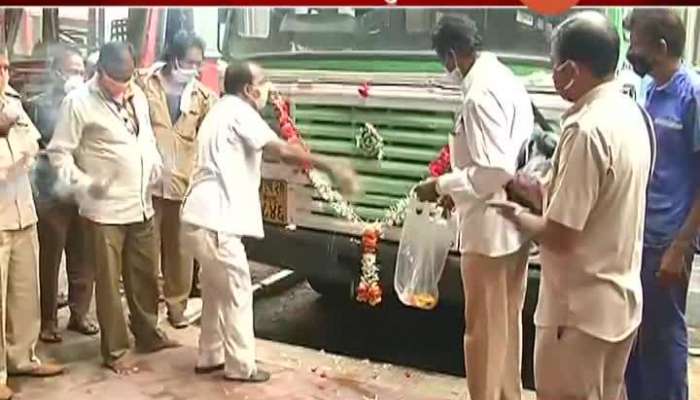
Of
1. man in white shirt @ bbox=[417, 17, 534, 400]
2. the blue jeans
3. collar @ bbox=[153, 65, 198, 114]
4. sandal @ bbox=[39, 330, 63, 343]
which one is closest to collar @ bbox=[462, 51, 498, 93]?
man in white shirt @ bbox=[417, 17, 534, 400]

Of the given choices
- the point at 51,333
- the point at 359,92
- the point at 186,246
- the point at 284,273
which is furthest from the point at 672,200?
the point at 51,333

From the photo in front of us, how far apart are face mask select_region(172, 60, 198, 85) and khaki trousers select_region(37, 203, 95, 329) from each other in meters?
0.27

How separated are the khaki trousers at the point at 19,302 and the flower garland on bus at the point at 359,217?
0.46m

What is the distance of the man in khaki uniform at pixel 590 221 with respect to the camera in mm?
1225

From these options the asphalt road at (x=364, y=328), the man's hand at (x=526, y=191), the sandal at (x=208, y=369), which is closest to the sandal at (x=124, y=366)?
the sandal at (x=208, y=369)

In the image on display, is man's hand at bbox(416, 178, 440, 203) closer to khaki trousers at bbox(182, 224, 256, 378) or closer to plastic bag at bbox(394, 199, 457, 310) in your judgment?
plastic bag at bbox(394, 199, 457, 310)

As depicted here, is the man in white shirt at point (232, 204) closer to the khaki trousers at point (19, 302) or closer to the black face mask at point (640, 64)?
the khaki trousers at point (19, 302)

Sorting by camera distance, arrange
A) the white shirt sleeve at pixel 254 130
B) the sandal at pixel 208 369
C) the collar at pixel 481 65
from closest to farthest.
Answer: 1. the collar at pixel 481 65
2. the white shirt sleeve at pixel 254 130
3. the sandal at pixel 208 369

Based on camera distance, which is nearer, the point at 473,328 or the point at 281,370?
the point at 473,328

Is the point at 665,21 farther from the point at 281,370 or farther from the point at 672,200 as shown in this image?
the point at 281,370

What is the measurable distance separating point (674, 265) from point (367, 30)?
51 cm

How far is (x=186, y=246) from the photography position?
152 cm

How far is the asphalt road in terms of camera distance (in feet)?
4.70

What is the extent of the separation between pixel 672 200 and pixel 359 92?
45 centimetres
